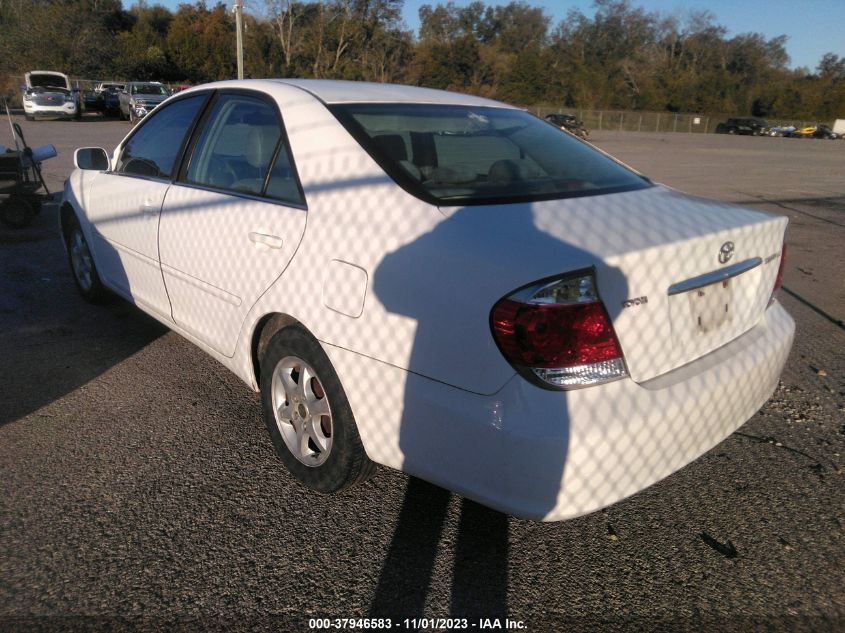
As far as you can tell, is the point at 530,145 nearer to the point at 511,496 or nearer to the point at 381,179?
the point at 381,179

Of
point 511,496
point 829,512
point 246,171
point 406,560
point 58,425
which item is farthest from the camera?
point 58,425

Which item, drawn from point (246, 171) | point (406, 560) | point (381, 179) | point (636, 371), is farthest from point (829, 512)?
point (246, 171)

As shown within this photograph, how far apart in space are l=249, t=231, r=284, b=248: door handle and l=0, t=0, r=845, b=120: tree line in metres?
50.2

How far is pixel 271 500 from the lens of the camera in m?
2.77

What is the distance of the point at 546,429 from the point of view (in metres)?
1.95

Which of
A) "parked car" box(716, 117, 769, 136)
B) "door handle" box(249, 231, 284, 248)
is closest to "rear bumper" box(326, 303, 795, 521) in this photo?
"door handle" box(249, 231, 284, 248)

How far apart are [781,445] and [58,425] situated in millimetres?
A: 3593

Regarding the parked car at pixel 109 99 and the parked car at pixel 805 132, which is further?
the parked car at pixel 805 132

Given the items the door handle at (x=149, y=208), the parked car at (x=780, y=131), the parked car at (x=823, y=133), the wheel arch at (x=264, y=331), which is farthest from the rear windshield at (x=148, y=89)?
the parked car at (x=823, y=133)

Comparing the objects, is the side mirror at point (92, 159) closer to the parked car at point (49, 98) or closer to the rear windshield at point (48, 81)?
the parked car at point (49, 98)

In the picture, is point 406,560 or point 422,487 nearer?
point 406,560

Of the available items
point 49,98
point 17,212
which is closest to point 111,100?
point 49,98

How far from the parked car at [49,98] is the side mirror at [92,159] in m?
28.0

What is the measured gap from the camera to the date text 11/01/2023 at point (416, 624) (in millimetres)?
2131
